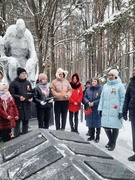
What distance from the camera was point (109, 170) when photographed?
1.75m

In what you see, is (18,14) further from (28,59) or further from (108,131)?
(108,131)

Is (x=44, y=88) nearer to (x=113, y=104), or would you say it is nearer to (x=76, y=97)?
(x=76, y=97)

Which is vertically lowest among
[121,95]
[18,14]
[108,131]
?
[108,131]

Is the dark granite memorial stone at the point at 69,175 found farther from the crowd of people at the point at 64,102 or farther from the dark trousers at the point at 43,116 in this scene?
the dark trousers at the point at 43,116

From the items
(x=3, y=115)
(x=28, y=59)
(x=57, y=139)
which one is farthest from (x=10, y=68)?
(x=57, y=139)

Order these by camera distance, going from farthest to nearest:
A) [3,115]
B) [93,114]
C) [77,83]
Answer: [77,83] → [93,114] → [3,115]

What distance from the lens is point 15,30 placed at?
5.98 metres

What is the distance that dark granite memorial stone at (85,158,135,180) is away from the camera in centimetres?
166

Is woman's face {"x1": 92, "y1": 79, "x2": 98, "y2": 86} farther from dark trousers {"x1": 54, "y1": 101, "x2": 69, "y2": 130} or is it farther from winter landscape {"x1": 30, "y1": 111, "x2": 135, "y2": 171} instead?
winter landscape {"x1": 30, "y1": 111, "x2": 135, "y2": 171}

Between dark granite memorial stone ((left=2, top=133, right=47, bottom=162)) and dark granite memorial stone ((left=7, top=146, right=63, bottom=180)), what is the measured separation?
0.21 metres

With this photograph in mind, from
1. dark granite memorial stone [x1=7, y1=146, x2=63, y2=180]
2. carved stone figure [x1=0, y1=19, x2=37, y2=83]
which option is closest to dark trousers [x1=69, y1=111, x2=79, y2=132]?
carved stone figure [x1=0, y1=19, x2=37, y2=83]

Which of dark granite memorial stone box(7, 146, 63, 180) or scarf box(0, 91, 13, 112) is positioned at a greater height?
scarf box(0, 91, 13, 112)

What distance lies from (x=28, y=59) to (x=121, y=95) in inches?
102

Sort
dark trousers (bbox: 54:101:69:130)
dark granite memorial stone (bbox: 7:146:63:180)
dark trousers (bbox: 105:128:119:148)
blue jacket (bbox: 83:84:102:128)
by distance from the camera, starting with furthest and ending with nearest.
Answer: dark trousers (bbox: 54:101:69:130) → blue jacket (bbox: 83:84:102:128) → dark trousers (bbox: 105:128:119:148) → dark granite memorial stone (bbox: 7:146:63:180)
